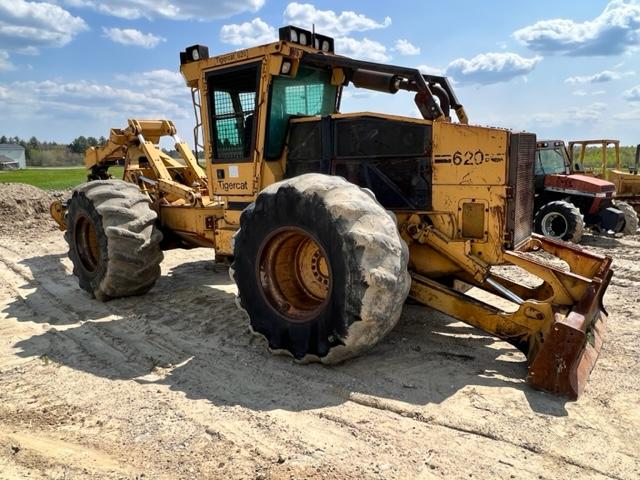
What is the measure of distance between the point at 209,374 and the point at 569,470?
267cm

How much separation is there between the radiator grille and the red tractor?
7264 millimetres

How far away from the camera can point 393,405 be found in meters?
3.82

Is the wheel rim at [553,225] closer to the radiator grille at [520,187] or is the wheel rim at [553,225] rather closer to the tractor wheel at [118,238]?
the radiator grille at [520,187]

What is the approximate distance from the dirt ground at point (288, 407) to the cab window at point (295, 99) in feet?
6.43

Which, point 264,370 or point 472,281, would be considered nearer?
point 264,370

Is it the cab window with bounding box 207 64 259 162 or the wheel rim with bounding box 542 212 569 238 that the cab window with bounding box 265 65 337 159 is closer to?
the cab window with bounding box 207 64 259 162

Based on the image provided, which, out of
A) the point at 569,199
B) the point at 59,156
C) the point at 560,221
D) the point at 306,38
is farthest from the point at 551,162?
the point at 59,156

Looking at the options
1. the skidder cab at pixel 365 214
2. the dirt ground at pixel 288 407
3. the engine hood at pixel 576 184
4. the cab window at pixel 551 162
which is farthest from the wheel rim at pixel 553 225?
the skidder cab at pixel 365 214

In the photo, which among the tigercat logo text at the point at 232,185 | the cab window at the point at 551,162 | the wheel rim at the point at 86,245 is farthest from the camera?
the cab window at the point at 551,162

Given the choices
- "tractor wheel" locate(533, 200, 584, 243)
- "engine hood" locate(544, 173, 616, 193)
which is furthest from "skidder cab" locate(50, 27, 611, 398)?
"engine hood" locate(544, 173, 616, 193)

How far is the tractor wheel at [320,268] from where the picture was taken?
3980mm

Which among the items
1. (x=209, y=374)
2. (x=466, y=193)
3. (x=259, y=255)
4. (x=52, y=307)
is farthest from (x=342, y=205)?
(x=52, y=307)

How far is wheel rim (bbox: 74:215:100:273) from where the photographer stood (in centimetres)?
719

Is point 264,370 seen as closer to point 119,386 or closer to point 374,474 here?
point 119,386
